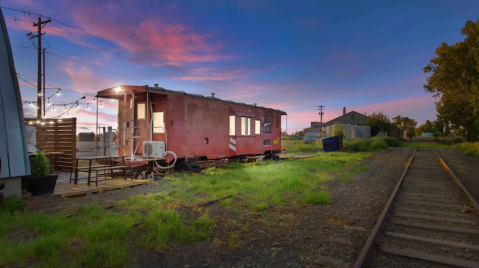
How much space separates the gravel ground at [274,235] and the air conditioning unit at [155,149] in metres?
2.49

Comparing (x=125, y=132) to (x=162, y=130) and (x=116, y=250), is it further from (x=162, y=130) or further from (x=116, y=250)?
(x=116, y=250)

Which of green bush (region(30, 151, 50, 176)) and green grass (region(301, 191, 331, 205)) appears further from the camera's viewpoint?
green grass (region(301, 191, 331, 205))

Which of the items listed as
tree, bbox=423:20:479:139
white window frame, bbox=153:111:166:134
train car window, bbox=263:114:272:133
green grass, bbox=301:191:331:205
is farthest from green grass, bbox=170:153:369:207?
tree, bbox=423:20:479:139

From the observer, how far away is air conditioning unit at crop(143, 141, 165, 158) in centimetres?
979

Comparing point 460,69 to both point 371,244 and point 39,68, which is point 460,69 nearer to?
point 371,244

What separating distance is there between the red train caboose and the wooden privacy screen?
1.61 metres

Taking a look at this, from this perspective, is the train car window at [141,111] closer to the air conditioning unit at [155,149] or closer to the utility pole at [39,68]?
the air conditioning unit at [155,149]

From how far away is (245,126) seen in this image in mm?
14188

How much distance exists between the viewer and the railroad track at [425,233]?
3.68 meters

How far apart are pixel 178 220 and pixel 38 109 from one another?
17.7 meters

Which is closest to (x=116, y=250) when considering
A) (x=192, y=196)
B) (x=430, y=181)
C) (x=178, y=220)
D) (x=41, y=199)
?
(x=178, y=220)

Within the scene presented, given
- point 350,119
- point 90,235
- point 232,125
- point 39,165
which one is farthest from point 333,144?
point 350,119

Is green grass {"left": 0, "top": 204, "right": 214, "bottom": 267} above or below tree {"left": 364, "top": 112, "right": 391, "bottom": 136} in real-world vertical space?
below

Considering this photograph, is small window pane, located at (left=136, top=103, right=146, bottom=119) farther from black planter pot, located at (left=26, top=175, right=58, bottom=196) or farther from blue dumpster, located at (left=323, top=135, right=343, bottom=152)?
blue dumpster, located at (left=323, top=135, right=343, bottom=152)
